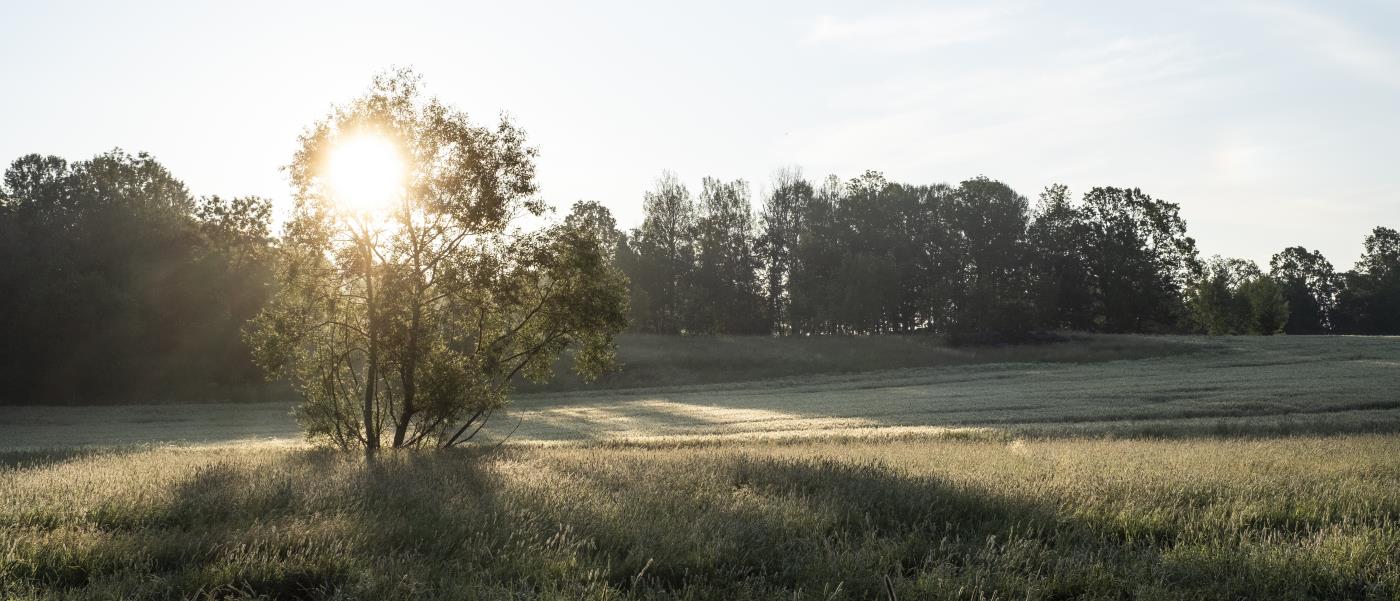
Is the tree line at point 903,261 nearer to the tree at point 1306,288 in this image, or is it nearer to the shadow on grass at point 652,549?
the tree at point 1306,288

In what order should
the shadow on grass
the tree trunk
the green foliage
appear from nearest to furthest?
the shadow on grass → the tree trunk → the green foliage

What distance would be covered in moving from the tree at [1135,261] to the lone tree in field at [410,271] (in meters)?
84.4

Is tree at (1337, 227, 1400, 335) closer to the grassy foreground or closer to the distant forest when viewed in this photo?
the distant forest

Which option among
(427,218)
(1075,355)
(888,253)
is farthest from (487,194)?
(888,253)

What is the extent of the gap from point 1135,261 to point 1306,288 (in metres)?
41.1

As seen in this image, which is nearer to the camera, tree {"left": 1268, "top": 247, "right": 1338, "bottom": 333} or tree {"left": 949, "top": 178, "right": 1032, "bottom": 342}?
tree {"left": 949, "top": 178, "right": 1032, "bottom": 342}

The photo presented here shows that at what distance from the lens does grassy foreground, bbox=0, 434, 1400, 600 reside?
5.37 m

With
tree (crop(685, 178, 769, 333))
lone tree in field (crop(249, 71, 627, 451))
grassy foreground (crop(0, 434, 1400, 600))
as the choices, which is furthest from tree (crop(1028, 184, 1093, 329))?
grassy foreground (crop(0, 434, 1400, 600))

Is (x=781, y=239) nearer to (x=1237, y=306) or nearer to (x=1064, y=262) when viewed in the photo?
(x=1064, y=262)

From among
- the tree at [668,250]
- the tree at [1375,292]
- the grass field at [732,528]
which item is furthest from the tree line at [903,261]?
the grass field at [732,528]

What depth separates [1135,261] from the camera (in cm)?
9281

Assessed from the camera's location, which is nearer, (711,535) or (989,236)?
(711,535)

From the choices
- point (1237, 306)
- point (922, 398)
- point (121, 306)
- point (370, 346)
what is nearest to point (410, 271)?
point (370, 346)

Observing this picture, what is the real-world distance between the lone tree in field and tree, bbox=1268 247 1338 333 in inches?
4577
